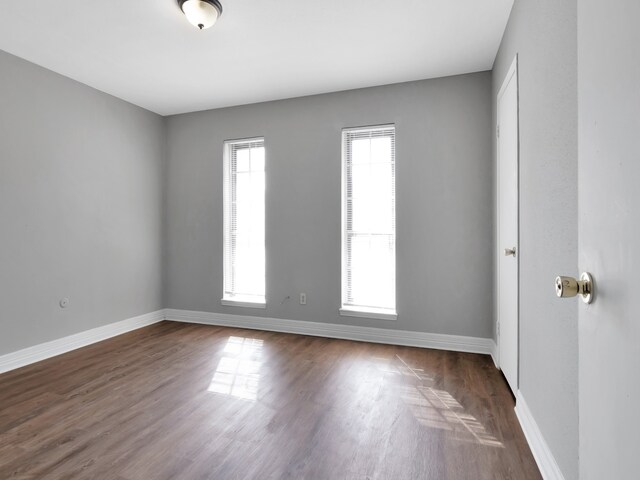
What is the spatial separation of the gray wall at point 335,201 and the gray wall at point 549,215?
128 centimetres

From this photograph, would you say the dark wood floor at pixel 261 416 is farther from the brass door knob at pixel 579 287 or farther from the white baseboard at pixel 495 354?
the brass door knob at pixel 579 287

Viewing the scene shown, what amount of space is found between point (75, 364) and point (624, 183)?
4.05 m

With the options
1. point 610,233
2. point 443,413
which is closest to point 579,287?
point 610,233

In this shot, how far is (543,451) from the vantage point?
1785 mm

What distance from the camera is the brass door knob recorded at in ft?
2.55

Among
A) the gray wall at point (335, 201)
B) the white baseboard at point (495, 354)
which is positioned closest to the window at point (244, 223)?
the gray wall at point (335, 201)

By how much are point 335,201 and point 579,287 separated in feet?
11.0

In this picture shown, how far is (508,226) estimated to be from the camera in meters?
2.75

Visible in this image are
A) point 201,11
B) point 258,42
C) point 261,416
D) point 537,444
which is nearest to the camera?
point 537,444

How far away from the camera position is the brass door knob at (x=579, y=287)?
2.55 ft

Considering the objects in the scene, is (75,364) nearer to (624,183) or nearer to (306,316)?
(306,316)

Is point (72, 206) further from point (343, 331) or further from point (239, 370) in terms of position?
point (343, 331)

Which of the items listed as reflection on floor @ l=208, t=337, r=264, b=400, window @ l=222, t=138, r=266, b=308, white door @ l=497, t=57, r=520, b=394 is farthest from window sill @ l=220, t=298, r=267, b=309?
white door @ l=497, t=57, r=520, b=394

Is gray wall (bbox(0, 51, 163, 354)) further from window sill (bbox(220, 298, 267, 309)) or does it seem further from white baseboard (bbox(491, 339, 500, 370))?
white baseboard (bbox(491, 339, 500, 370))
